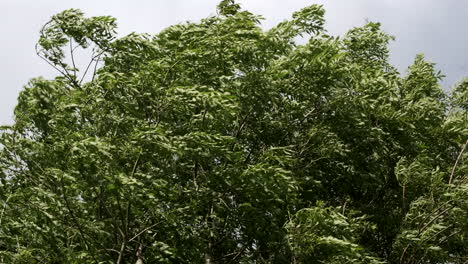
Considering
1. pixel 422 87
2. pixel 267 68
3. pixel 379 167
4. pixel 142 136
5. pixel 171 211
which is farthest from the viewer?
pixel 422 87

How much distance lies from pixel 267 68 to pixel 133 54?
339 centimetres

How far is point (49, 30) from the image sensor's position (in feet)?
42.3

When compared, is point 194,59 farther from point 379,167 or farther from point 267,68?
point 379,167

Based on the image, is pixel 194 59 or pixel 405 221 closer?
pixel 194 59

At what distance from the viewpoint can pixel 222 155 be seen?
11797 millimetres

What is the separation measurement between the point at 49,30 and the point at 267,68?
541cm

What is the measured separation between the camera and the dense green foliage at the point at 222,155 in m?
10.7

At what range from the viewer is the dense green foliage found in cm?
1070

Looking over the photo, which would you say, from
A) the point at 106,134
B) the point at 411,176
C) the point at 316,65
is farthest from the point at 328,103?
the point at 106,134

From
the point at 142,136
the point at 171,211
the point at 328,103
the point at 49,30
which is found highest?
the point at 49,30

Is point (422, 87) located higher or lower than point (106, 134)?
higher

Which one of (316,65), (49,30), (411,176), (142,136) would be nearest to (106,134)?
(142,136)

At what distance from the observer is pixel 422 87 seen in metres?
17.1

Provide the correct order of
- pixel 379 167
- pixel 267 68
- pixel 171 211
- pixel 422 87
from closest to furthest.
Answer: pixel 171 211, pixel 267 68, pixel 379 167, pixel 422 87
